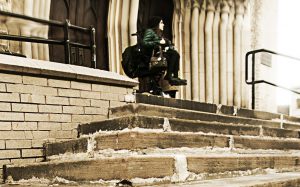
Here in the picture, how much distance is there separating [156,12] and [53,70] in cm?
470

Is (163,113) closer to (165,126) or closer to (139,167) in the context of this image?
(165,126)

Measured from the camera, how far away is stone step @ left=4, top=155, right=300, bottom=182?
94.7 inches

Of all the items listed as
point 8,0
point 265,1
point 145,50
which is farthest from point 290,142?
point 265,1

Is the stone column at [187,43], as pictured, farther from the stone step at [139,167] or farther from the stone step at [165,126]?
the stone step at [139,167]

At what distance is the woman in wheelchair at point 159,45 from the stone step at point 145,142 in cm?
212

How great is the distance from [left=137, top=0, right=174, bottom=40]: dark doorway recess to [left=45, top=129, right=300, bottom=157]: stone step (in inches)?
169

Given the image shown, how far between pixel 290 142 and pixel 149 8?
4304mm

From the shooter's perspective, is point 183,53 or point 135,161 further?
point 183,53

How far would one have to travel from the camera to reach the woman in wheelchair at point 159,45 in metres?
5.20

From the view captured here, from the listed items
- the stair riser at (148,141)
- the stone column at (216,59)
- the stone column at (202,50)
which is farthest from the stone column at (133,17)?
the stair riser at (148,141)

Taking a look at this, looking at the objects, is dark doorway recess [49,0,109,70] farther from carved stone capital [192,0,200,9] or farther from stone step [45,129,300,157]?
stone step [45,129,300,157]

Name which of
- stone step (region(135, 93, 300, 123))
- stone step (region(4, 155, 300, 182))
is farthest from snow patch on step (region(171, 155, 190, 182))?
stone step (region(135, 93, 300, 123))

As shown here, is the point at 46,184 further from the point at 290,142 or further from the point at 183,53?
the point at 183,53

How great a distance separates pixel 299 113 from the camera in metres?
25.4
